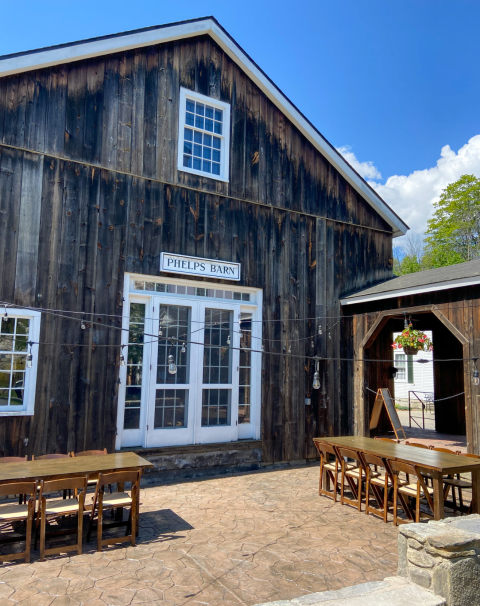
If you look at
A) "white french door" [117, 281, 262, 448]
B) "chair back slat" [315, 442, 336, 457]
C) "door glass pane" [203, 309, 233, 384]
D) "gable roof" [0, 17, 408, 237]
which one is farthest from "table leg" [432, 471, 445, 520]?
"gable roof" [0, 17, 408, 237]

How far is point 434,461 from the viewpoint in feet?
20.3

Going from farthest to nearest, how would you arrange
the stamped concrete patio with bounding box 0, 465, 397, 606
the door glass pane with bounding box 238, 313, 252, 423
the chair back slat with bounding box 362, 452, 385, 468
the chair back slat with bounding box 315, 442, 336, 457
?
1. the door glass pane with bounding box 238, 313, 252, 423
2. the chair back slat with bounding box 315, 442, 336, 457
3. the chair back slat with bounding box 362, 452, 385, 468
4. the stamped concrete patio with bounding box 0, 465, 397, 606

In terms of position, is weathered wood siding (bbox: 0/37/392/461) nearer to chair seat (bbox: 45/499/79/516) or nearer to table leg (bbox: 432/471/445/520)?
chair seat (bbox: 45/499/79/516)

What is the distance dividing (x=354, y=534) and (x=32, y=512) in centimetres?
374

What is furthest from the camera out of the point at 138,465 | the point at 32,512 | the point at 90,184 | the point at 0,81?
the point at 90,184

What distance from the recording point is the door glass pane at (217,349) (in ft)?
30.3

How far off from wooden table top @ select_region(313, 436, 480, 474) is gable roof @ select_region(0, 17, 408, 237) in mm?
6079

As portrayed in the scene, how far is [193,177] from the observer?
30.3ft

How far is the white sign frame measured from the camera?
8.81 meters

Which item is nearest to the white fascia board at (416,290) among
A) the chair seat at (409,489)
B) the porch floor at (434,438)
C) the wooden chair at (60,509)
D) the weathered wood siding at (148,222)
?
the weathered wood siding at (148,222)

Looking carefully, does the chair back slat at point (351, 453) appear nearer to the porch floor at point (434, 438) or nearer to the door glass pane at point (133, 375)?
the door glass pane at point (133, 375)

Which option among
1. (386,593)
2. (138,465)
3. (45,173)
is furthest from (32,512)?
(45,173)

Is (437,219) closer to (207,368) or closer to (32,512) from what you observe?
(207,368)

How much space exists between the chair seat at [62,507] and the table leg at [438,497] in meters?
4.24
